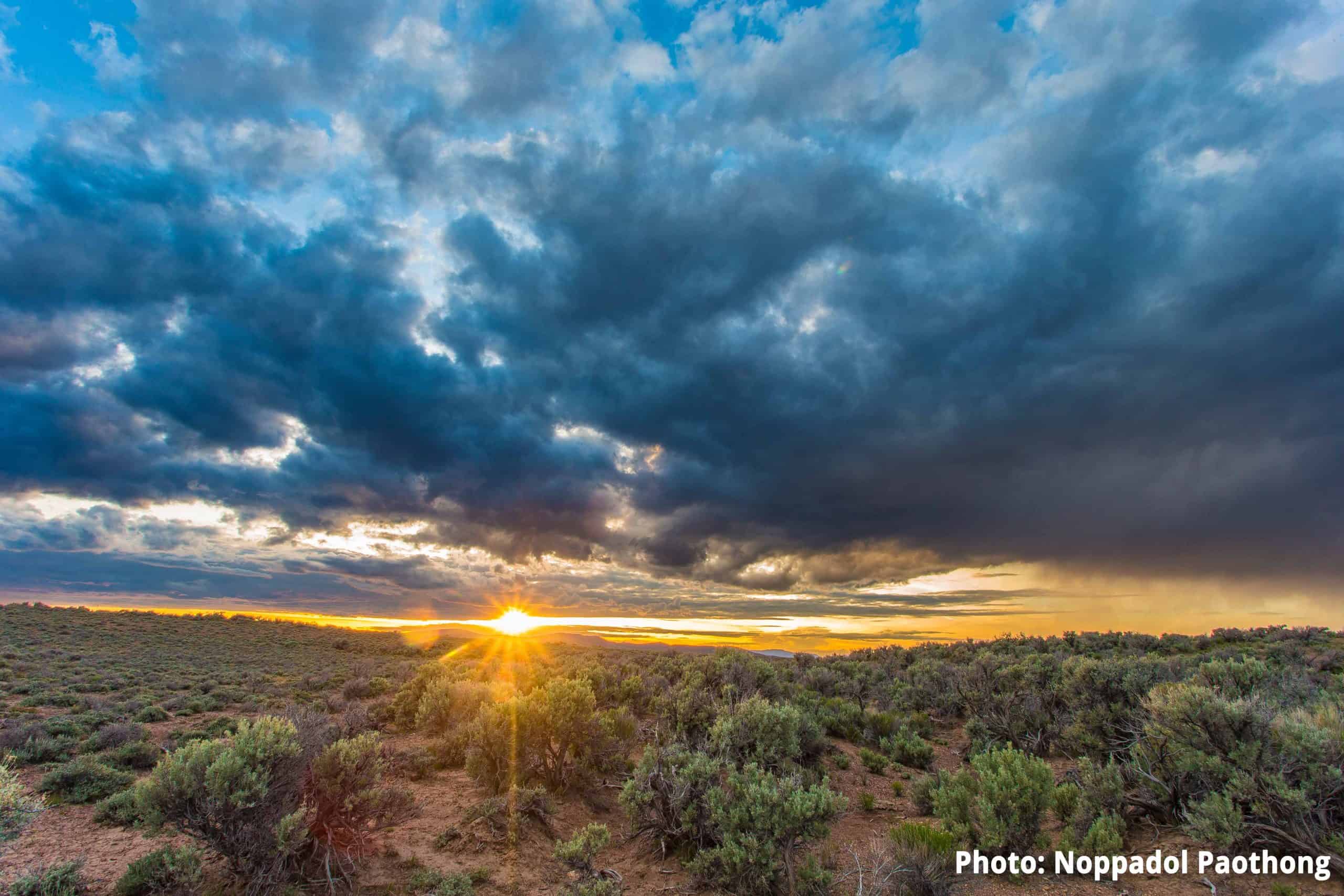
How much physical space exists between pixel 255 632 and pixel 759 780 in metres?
65.3

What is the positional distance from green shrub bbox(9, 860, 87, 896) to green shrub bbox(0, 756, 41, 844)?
25.0 inches

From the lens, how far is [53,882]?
767 centimetres

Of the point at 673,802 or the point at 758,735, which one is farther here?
the point at 758,735

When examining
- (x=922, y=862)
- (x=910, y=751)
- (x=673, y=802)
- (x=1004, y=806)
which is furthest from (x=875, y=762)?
(x=673, y=802)

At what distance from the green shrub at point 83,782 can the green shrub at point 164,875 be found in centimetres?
586

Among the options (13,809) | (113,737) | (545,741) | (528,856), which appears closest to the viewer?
(13,809)

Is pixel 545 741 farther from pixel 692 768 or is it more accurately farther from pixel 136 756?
pixel 136 756

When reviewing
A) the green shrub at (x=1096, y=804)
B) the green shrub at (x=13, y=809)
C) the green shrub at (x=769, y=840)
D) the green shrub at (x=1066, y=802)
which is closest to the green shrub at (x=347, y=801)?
the green shrub at (x=13, y=809)

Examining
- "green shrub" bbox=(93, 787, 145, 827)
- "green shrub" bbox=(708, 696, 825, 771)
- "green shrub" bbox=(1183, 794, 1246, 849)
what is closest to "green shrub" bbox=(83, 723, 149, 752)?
"green shrub" bbox=(93, 787, 145, 827)

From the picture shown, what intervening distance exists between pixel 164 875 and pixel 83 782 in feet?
23.5

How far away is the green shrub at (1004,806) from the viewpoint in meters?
9.69

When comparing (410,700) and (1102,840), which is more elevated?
(1102,840)

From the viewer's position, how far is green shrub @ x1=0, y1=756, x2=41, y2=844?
738cm

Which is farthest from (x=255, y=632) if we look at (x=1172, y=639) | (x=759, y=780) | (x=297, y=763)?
(x=1172, y=639)
